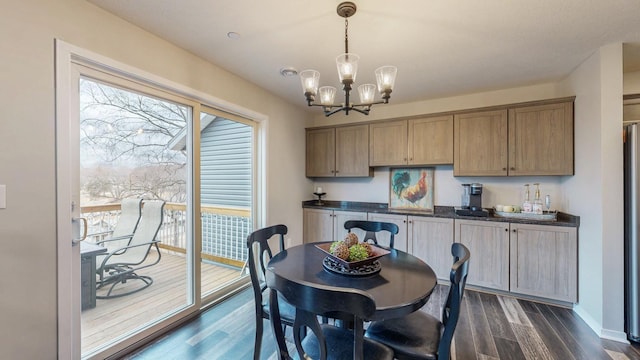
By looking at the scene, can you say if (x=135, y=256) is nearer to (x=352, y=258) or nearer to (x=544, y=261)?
(x=352, y=258)

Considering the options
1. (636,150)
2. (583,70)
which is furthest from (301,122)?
(636,150)

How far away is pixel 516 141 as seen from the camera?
3.15 meters

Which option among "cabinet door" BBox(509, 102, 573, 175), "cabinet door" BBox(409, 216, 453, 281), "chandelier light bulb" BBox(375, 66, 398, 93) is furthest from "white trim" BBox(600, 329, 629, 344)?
"chandelier light bulb" BBox(375, 66, 398, 93)

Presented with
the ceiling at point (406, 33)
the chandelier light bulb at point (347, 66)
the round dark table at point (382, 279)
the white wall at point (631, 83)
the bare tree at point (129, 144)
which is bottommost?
the round dark table at point (382, 279)

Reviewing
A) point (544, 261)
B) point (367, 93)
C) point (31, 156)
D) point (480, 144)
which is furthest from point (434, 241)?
point (31, 156)

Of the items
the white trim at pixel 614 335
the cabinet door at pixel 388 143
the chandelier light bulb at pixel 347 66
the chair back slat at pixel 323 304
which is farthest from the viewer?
the cabinet door at pixel 388 143

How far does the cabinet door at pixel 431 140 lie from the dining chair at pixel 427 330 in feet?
6.86

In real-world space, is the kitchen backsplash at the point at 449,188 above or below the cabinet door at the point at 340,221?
above

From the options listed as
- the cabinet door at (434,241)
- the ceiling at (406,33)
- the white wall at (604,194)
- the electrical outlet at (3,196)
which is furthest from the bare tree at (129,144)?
the white wall at (604,194)

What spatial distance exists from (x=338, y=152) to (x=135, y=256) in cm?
292

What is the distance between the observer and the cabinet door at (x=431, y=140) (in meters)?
3.52

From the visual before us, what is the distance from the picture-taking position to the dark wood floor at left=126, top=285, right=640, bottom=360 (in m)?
2.06

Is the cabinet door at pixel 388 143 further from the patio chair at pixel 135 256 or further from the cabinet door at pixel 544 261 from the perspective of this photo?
the patio chair at pixel 135 256

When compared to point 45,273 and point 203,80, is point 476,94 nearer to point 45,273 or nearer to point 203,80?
point 203,80
